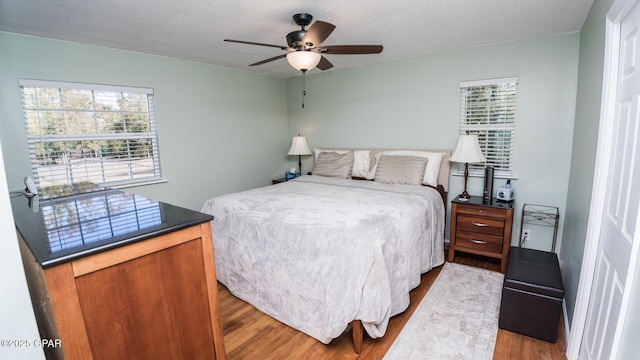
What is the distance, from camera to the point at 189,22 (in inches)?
98.7

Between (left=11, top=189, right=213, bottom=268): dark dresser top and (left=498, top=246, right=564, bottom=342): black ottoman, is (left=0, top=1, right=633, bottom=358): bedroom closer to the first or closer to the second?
(left=498, top=246, right=564, bottom=342): black ottoman

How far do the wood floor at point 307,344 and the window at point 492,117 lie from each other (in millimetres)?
1741

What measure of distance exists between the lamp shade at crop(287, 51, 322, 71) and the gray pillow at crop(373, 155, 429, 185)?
1.68 meters

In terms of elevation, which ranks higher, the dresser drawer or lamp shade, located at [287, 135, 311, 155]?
lamp shade, located at [287, 135, 311, 155]

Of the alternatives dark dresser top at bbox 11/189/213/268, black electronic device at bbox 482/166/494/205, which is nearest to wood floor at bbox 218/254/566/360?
dark dresser top at bbox 11/189/213/268

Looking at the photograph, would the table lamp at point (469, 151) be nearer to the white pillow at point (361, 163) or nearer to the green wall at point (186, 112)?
the white pillow at point (361, 163)

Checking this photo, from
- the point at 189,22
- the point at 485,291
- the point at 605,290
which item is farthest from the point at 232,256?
the point at 605,290

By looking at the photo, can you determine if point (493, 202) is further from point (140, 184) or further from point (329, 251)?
point (140, 184)

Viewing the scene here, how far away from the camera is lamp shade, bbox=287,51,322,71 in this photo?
2352 millimetres

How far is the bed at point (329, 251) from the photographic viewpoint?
188cm

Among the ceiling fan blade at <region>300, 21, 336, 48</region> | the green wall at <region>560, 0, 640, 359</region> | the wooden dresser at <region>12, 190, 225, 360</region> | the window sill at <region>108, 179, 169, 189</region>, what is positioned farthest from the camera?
the window sill at <region>108, 179, 169, 189</region>

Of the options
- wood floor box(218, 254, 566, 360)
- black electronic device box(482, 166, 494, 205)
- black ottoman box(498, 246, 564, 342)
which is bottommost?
wood floor box(218, 254, 566, 360)

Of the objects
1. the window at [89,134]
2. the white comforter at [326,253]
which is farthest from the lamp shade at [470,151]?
the window at [89,134]

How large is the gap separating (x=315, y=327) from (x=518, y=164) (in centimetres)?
275
